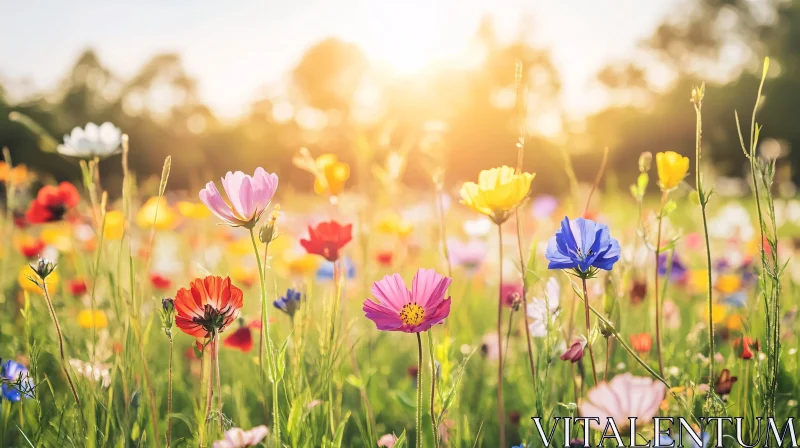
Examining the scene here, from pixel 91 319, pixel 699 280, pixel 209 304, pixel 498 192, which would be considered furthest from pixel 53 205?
pixel 699 280

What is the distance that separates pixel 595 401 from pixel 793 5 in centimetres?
1815

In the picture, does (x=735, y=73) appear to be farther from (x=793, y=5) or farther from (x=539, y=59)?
(x=539, y=59)

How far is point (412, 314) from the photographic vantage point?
0.89m

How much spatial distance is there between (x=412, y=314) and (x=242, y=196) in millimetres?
295

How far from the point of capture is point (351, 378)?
4.42ft

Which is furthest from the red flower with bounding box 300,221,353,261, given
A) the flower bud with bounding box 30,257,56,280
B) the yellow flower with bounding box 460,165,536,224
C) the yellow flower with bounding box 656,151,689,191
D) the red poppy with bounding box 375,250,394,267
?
the red poppy with bounding box 375,250,394,267

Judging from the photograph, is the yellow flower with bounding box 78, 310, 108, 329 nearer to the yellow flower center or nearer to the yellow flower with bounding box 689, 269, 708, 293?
the yellow flower center

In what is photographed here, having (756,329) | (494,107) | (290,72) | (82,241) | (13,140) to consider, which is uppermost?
(290,72)

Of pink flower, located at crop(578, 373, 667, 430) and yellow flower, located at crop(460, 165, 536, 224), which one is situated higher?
yellow flower, located at crop(460, 165, 536, 224)

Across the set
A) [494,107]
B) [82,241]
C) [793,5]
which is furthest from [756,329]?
[793,5]

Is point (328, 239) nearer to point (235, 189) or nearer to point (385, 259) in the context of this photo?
point (235, 189)

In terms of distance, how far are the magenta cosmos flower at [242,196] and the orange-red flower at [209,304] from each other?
0.09 m

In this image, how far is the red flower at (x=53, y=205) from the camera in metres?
1.73

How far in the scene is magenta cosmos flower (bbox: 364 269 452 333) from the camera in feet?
2.91
